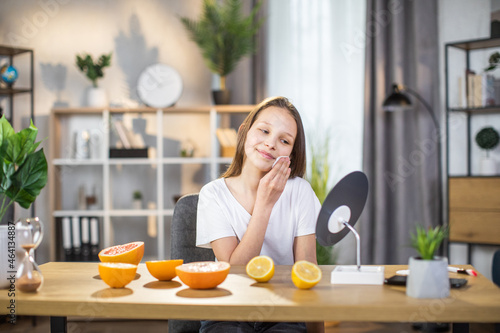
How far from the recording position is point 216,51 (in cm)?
345

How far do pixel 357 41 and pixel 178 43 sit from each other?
4.44 feet

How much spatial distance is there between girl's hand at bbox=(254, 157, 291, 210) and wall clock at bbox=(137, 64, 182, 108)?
2.15 m

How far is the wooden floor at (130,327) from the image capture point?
3035mm

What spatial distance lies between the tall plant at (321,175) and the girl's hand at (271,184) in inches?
70.5

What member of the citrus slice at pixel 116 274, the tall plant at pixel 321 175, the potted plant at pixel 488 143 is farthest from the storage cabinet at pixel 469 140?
the citrus slice at pixel 116 274

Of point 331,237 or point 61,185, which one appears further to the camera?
point 61,185

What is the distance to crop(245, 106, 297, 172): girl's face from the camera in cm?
166

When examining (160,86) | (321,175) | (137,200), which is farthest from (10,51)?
(321,175)

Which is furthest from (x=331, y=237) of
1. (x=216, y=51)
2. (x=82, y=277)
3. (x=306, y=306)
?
(x=216, y=51)

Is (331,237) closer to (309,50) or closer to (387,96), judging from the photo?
(387,96)

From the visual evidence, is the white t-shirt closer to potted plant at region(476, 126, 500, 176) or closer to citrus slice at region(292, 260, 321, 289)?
citrus slice at region(292, 260, 321, 289)

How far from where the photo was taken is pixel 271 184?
154 cm

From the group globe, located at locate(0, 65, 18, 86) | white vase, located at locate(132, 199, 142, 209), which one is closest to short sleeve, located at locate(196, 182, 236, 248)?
white vase, located at locate(132, 199, 142, 209)

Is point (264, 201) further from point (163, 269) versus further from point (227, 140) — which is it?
point (227, 140)
